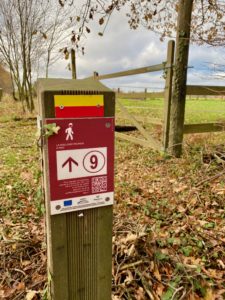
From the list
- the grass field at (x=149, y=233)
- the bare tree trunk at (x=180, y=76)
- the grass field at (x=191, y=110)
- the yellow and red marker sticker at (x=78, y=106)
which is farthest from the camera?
the grass field at (x=191, y=110)

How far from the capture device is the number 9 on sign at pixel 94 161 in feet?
3.76

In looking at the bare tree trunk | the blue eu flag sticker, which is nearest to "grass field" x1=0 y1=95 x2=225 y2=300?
the bare tree trunk

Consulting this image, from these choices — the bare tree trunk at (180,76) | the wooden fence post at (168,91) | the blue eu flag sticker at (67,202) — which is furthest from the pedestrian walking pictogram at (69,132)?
the wooden fence post at (168,91)

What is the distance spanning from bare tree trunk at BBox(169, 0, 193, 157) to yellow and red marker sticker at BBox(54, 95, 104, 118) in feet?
10.7

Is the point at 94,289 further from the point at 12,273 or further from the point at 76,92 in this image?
the point at 76,92

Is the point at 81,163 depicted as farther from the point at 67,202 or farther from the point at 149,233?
the point at 149,233

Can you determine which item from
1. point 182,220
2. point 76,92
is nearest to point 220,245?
point 182,220

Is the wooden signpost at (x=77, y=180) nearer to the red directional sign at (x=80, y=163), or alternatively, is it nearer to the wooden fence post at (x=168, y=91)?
the red directional sign at (x=80, y=163)

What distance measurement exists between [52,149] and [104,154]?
242 millimetres

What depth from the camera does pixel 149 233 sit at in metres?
2.26

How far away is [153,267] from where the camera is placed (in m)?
1.91

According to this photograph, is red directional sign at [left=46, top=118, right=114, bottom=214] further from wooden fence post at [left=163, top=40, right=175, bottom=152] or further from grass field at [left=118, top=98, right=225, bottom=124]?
grass field at [left=118, top=98, right=225, bottom=124]

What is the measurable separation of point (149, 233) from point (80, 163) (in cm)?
141

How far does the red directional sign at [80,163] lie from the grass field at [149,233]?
0.63 m
